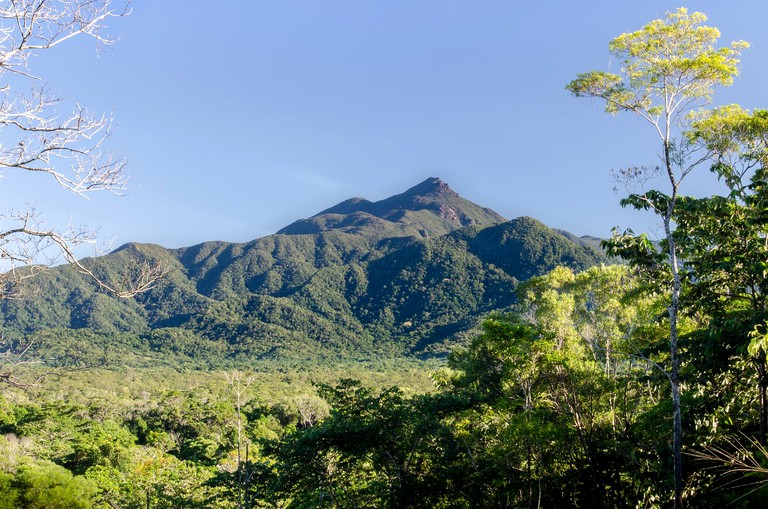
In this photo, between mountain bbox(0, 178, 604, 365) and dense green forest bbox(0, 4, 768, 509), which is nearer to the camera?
dense green forest bbox(0, 4, 768, 509)

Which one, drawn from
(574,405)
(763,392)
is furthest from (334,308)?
(763,392)

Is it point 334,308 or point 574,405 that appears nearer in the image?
point 574,405

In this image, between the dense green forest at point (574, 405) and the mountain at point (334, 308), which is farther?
the mountain at point (334, 308)

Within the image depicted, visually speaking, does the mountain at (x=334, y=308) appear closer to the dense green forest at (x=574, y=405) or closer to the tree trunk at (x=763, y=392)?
the dense green forest at (x=574, y=405)

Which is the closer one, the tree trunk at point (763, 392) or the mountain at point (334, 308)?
the tree trunk at point (763, 392)

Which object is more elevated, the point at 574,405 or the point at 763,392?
the point at 763,392

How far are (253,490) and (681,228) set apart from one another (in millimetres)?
12780

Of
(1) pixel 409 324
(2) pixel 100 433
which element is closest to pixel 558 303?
(2) pixel 100 433

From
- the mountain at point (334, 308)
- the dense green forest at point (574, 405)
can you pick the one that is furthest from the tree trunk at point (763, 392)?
the mountain at point (334, 308)

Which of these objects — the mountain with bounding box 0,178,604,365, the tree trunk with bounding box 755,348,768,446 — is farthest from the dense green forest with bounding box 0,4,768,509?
the mountain with bounding box 0,178,604,365

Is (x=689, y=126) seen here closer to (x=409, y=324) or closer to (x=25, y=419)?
(x=25, y=419)

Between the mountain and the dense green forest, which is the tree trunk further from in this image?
the mountain

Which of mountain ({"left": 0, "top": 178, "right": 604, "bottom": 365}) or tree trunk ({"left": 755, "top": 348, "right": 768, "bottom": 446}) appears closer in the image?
tree trunk ({"left": 755, "top": 348, "right": 768, "bottom": 446})

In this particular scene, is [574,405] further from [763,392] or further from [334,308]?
[334,308]
